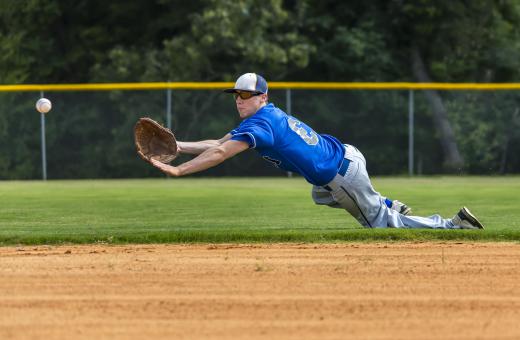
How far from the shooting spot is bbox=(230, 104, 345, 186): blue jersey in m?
8.38

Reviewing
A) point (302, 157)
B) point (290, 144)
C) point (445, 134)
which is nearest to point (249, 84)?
point (290, 144)

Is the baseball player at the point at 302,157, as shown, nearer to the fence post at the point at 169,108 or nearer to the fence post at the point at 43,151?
the fence post at the point at 169,108

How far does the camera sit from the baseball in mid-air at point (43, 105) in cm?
2086

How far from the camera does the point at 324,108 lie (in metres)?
22.2

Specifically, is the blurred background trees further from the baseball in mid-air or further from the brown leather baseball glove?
the brown leather baseball glove

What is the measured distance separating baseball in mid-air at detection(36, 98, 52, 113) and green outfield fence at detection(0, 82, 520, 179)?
642mm

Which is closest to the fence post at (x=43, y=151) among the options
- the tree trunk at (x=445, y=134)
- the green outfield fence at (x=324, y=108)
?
the green outfield fence at (x=324, y=108)

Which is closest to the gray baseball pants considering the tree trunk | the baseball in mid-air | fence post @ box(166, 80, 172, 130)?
the baseball in mid-air

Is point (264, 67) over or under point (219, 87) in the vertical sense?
over

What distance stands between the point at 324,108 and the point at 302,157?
13449 millimetres

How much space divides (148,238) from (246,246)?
96cm

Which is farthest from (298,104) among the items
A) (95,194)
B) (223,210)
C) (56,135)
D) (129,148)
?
(223,210)

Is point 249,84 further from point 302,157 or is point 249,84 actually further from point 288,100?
point 288,100

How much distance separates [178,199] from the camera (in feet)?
47.9
